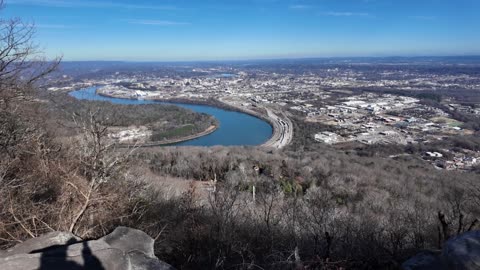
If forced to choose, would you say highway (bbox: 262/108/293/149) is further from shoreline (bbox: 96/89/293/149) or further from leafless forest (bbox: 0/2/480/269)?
leafless forest (bbox: 0/2/480/269)

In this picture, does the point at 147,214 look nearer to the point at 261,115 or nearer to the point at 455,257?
the point at 455,257

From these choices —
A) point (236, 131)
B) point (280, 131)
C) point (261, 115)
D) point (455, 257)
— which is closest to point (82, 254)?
point (455, 257)

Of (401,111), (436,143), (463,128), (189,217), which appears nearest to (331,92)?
(401,111)

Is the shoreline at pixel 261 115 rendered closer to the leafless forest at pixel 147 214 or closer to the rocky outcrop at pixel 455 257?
the leafless forest at pixel 147 214

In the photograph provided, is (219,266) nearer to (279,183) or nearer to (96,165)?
(96,165)

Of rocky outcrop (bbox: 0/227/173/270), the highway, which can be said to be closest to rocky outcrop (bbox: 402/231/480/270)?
rocky outcrop (bbox: 0/227/173/270)

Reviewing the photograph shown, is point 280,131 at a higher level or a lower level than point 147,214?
lower
